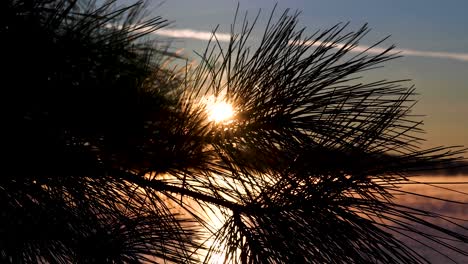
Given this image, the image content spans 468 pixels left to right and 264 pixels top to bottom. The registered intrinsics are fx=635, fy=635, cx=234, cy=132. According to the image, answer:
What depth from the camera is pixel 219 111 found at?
1.49 metres

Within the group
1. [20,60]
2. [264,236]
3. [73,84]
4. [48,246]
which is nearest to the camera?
[20,60]

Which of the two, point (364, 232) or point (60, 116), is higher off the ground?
point (60, 116)

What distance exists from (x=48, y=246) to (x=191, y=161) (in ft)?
1.33

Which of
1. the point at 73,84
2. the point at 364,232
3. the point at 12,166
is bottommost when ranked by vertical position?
the point at 364,232

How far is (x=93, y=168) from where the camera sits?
1.34 meters

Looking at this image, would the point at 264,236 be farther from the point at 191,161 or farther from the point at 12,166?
the point at 12,166

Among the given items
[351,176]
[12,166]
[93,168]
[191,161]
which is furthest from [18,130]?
[351,176]

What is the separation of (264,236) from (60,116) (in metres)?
0.50

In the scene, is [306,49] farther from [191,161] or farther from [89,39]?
[89,39]

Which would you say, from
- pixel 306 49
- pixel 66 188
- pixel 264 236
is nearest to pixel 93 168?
pixel 66 188

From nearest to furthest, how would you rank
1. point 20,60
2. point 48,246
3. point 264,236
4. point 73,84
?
point 20,60 < point 73,84 < point 264,236 < point 48,246

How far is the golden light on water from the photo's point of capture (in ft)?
4.80

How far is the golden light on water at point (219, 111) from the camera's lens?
1464 mm

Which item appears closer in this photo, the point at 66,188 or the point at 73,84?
the point at 73,84
